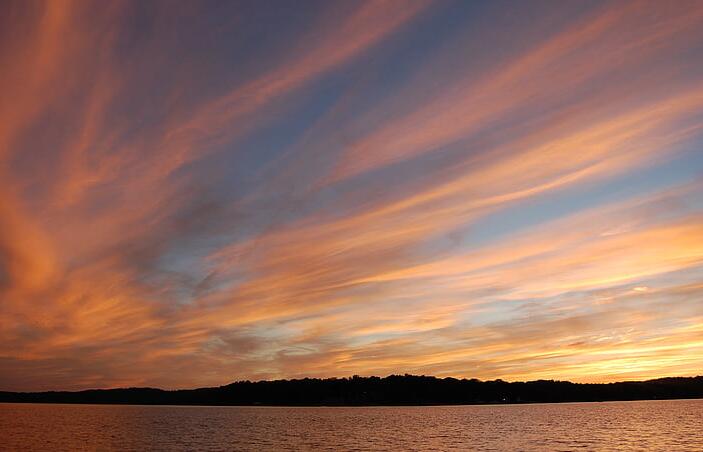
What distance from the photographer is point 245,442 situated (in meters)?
105

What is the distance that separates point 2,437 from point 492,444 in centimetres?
9849

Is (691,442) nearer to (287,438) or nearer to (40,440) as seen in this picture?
(287,438)

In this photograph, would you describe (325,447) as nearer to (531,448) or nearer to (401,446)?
(401,446)

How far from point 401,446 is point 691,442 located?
2042 inches

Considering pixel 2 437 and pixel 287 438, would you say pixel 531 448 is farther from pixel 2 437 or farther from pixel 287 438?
pixel 2 437

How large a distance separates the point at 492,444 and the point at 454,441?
930 centimetres

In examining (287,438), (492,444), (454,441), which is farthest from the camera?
(287,438)

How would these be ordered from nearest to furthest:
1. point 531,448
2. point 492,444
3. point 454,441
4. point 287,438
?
point 531,448 < point 492,444 < point 454,441 < point 287,438

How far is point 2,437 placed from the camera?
112 m

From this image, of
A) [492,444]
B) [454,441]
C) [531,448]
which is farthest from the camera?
[454,441]

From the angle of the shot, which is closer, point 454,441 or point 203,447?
point 203,447

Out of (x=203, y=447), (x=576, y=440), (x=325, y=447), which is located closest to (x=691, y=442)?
(x=576, y=440)

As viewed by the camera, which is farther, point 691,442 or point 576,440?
point 576,440

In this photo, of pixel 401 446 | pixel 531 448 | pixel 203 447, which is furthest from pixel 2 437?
pixel 531 448
